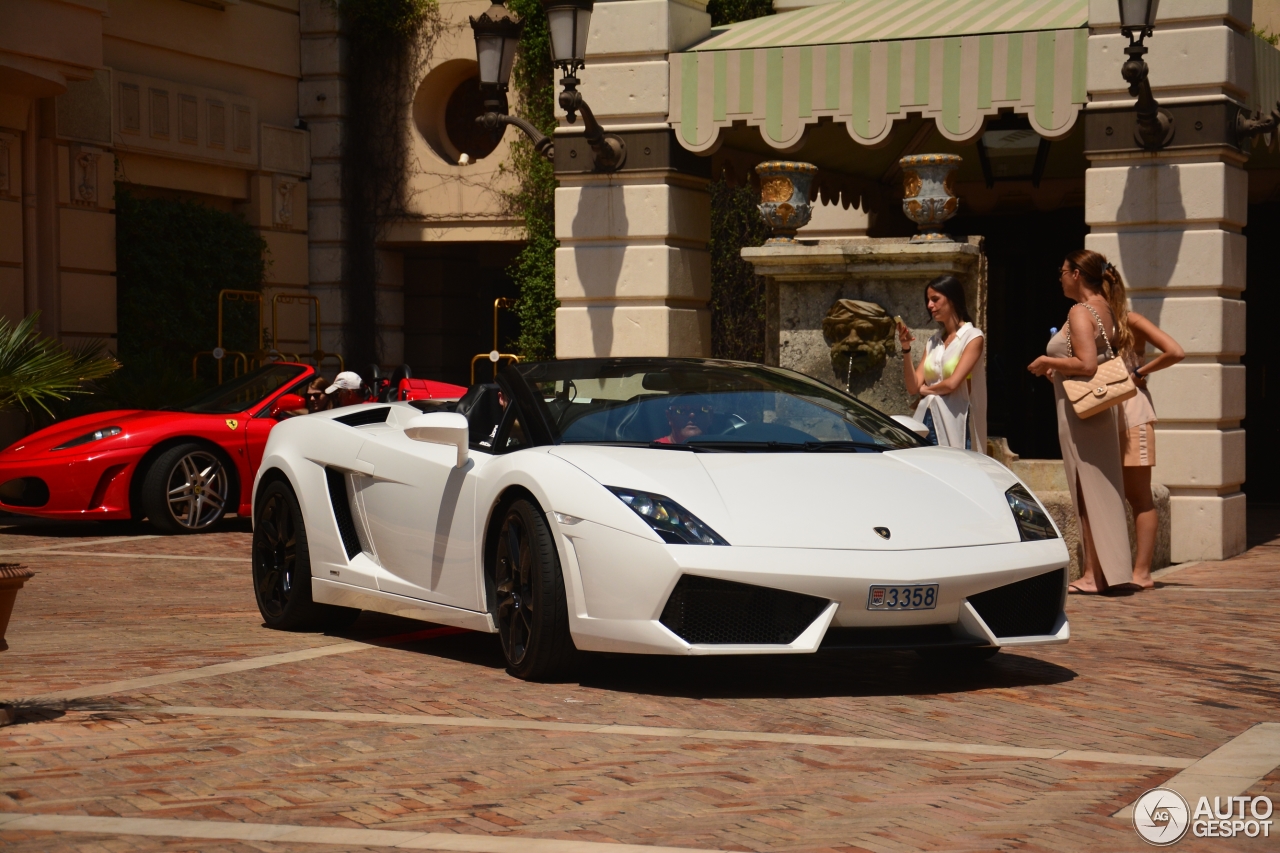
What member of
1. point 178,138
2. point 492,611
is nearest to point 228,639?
point 492,611

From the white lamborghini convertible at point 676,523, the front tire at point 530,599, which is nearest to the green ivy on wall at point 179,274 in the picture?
the white lamborghini convertible at point 676,523

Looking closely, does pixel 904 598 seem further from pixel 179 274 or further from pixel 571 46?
pixel 179 274

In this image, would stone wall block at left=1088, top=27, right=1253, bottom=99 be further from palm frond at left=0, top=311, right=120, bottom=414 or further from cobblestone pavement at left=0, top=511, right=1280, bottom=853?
palm frond at left=0, top=311, right=120, bottom=414

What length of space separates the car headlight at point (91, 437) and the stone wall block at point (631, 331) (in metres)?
3.52

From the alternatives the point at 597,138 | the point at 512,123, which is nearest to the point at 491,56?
the point at 512,123

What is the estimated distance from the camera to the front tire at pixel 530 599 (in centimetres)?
619

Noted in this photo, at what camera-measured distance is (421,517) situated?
7121 mm

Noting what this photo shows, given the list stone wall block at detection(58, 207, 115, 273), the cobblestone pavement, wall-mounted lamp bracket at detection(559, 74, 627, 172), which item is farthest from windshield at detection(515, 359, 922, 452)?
stone wall block at detection(58, 207, 115, 273)

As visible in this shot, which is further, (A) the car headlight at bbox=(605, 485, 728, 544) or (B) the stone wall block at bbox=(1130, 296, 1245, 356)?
(B) the stone wall block at bbox=(1130, 296, 1245, 356)

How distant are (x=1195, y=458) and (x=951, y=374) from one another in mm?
3554

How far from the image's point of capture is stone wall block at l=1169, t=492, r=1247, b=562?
12.4 meters

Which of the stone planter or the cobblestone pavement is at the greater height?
the stone planter

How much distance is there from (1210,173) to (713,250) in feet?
36.0

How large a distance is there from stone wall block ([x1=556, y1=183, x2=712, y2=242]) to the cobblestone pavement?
6568 millimetres
